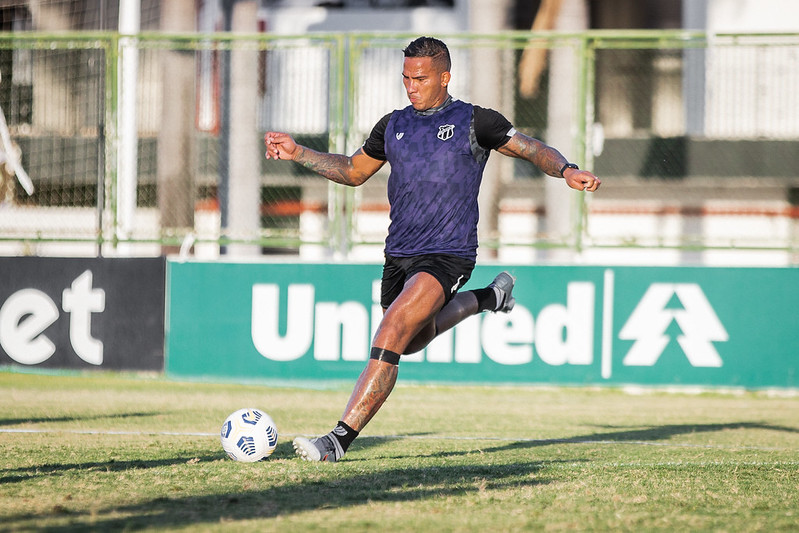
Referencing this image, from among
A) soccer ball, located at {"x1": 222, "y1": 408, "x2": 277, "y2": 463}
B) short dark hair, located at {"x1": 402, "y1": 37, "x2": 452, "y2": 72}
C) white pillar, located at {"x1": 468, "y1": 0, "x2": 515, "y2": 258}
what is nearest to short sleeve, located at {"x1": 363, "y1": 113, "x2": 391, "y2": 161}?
short dark hair, located at {"x1": 402, "y1": 37, "x2": 452, "y2": 72}

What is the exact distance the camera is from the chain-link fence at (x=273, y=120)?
12219 mm

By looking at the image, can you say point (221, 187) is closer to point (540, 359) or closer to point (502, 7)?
point (540, 359)

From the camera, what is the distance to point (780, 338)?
459 inches

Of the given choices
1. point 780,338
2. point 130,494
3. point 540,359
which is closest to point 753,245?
point 780,338

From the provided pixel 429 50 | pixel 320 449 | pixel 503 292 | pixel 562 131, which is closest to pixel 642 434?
pixel 503 292

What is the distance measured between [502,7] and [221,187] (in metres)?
6.72

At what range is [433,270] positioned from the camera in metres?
6.20

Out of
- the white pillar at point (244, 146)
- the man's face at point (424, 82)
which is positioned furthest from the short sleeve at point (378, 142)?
the white pillar at point (244, 146)

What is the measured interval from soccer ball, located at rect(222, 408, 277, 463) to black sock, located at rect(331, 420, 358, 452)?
1.61ft

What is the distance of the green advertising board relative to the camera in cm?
1164

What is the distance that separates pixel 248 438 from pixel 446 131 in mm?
2102

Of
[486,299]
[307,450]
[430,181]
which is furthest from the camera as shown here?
[486,299]

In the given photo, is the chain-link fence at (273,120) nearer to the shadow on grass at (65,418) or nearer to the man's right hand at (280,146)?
the shadow on grass at (65,418)

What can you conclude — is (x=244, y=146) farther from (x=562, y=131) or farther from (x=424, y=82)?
(x=424, y=82)
